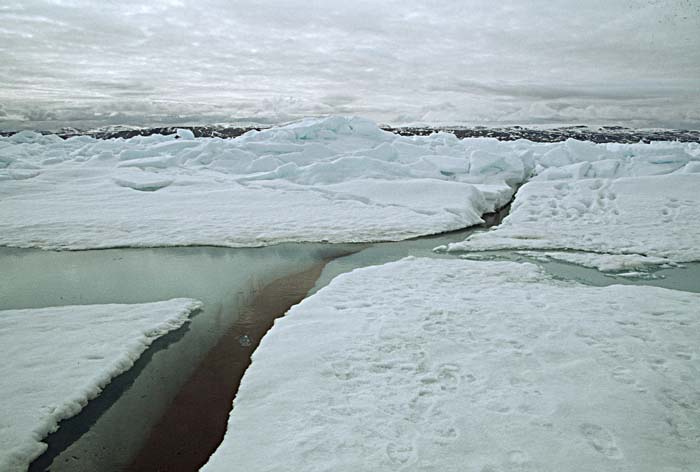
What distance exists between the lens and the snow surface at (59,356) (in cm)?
317

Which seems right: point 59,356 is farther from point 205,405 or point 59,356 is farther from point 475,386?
point 475,386

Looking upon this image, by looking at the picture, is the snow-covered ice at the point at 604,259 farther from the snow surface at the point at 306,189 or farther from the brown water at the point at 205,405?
the brown water at the point at 205,405

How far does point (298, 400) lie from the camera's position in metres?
3.35

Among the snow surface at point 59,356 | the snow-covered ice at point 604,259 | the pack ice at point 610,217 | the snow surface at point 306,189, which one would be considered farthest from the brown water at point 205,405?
the snow-covered ice at point 604,259

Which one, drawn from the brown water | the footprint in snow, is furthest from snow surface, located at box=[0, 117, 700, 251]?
the footprint in snow

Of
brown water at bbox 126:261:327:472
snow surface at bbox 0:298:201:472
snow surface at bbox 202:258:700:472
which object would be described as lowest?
brown water at bbox 126:261:327:472

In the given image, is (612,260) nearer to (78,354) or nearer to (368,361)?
(368,361)

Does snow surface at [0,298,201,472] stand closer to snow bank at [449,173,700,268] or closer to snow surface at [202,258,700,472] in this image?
snow surface at [202,258,700,472]

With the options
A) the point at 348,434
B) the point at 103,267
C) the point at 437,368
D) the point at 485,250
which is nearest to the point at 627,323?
the point at 437,368

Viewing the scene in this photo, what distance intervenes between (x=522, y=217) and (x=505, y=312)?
648 centimetres

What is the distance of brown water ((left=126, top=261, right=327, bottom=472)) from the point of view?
3102 millimetres

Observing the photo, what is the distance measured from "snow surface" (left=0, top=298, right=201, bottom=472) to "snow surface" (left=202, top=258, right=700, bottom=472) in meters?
1.25

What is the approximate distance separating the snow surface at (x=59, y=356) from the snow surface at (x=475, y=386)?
1248mm

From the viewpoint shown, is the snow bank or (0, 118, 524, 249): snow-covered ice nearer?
the snow bank
